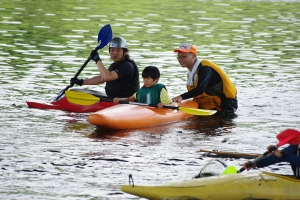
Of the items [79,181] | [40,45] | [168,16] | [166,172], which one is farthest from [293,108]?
[168,16]

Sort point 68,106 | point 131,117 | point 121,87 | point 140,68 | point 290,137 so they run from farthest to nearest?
point 140,68, point 68,106, point 121,87, point 131,117, point 290,137

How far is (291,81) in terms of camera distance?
17.1m

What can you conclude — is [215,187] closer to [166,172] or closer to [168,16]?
[166,172]

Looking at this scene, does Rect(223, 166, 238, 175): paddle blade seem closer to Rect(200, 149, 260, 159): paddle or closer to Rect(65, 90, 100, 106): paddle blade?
Rect(200, 149, 260, 159): paddle

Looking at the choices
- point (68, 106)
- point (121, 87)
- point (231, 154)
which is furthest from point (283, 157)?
point (68, 106)

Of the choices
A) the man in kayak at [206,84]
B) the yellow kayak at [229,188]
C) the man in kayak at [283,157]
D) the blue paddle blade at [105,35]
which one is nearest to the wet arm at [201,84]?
the man in kayak at [206,84]

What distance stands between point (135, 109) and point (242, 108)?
264 cm

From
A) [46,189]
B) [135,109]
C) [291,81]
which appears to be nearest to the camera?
[46,189]

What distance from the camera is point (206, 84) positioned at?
517 inches

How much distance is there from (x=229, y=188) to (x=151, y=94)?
485cm

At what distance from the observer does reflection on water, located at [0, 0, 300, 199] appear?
940 cm

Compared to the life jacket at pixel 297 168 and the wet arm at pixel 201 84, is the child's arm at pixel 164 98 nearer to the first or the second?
the wet arm at pixel 201 84

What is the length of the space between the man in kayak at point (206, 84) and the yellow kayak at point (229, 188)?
4.87 metres

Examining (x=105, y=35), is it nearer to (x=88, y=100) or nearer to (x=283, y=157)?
(x=88, y=100)
